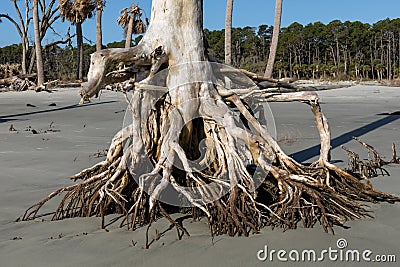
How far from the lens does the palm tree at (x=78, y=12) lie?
36.5 metres

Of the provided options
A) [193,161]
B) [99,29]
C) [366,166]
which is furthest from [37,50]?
[193,161]

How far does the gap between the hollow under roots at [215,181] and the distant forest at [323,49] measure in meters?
58.5

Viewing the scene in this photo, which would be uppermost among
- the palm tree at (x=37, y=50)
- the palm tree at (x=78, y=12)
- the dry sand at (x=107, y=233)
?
the palm tree at (x=78, y=12)

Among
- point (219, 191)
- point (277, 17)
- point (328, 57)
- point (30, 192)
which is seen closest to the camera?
point (219, 191)

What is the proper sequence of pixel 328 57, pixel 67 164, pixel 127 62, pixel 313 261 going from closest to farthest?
pixel 313 261
pixel 127 62
pixel 67 164
pixel 328 57

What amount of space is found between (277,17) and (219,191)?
21.1 meters

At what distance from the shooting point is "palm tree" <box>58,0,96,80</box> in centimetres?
3647

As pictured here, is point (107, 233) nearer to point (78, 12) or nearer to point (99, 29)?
point (99, 29)

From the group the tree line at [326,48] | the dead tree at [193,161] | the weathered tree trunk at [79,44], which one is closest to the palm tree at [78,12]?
the weathered tree trunk at [79,44]

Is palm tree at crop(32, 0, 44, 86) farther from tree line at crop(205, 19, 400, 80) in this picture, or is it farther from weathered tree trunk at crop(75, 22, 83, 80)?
tree line at crop(205, 19, 400, 80)

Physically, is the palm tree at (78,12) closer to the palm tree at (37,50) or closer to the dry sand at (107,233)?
the palm tree at (37,50)

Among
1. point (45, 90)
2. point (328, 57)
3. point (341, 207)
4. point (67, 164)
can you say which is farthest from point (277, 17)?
point (328, 57)

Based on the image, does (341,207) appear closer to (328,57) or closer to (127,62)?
(127,62)

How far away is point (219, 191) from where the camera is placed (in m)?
4.34
